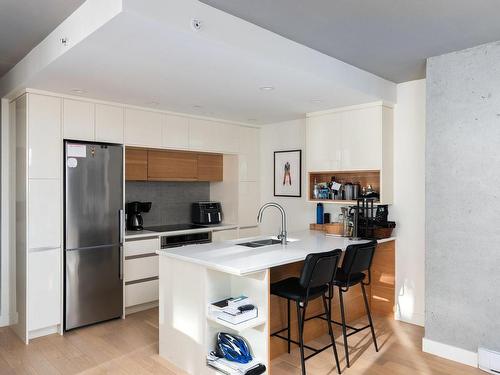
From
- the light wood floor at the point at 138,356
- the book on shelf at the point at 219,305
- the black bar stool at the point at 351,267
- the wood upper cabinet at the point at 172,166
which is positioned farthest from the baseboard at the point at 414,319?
the wood upper cabinet at the point at 172,166

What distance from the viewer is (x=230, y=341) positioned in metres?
2.77

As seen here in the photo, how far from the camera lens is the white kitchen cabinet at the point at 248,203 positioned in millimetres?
5469

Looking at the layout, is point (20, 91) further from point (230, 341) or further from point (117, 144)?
point (230, 341)

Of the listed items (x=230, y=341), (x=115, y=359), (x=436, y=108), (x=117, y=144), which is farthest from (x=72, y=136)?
(x=436, y=108)

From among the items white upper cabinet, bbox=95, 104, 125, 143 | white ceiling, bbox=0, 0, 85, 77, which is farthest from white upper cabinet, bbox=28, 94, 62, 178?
white ceiling, bbox=0, 0, 85, 77

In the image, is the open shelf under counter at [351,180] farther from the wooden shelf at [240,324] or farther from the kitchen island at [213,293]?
the wooden shelf at [240,324]

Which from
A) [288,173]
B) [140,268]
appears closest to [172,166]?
[140,268]

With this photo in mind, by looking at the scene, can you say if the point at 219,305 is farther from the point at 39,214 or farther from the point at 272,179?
the point at 272,179

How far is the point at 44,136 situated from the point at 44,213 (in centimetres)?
74

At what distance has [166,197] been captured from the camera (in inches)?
209

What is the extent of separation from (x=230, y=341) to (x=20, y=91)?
299 centimetres

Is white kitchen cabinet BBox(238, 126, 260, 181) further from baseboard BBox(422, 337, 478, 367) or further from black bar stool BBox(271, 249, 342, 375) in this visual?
baseboard BBox(422, 337, 478, 367)

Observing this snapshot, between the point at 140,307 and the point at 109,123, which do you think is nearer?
the point at 109,123

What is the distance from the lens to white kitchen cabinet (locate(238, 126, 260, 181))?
548cm
